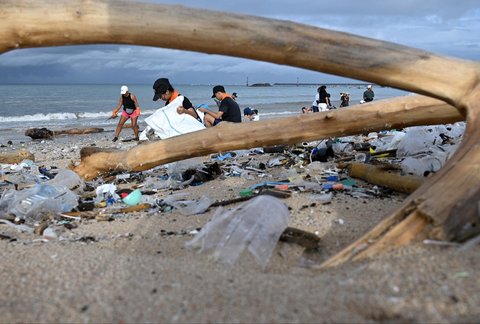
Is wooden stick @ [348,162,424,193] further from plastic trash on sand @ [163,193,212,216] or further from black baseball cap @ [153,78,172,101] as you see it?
black baseball cap @ [153,78,172,101]

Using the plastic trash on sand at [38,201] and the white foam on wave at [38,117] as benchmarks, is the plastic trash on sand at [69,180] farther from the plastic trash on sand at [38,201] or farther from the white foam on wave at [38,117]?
the white foam on wave at [38,117]

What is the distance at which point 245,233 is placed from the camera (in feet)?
10.1

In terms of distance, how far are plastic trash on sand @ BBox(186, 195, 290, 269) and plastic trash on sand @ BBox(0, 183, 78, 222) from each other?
202cm

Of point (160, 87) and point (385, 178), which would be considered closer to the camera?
point (385, 178)

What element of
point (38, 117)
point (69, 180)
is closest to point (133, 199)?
point (69, 180)

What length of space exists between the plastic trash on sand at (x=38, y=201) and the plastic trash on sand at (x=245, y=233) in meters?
2.02

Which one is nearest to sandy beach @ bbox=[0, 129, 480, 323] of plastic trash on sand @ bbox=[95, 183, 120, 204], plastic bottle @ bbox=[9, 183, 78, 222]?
plastic bottle @ bbox=[9, 183, 78, 222]

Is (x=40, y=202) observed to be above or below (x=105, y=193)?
above

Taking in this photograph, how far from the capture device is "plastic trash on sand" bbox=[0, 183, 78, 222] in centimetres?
447

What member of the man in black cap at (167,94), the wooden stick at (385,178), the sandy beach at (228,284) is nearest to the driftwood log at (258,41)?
the sandy beach at (228,284)

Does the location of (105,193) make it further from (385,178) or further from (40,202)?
(385,178)

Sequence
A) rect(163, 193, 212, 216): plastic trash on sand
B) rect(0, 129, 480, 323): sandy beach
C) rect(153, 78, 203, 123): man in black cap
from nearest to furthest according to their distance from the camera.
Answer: rect(0, 129, 480, 323): sandy beach < rect(163, 193, 212, 216): plastic trash on sand < rect(153, 78, 203, 123): man in black cap

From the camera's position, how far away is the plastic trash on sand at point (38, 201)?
4473 millimetres

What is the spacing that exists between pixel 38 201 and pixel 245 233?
246 centimetres
